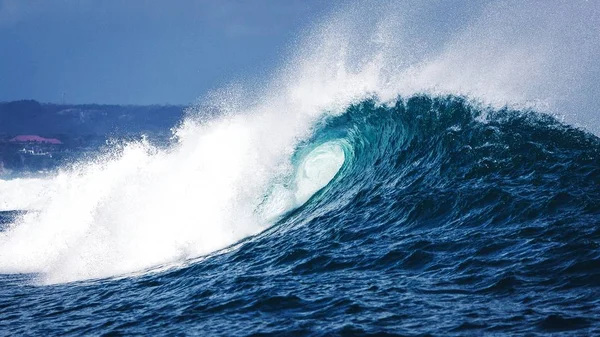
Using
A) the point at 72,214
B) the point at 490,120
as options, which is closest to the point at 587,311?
the point at 490,120

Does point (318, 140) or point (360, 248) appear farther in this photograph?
point (318, 140)

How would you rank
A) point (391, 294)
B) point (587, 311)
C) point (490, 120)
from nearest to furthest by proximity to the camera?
point (587, 311)
point (391, 294)
point (490, 120)

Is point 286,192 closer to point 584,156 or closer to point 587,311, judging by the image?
point 584,156

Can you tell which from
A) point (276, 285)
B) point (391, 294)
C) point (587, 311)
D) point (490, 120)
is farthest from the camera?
point (490, 120)

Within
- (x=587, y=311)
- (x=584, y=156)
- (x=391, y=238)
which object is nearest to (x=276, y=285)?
(x=391, y=238)

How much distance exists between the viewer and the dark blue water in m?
6.25

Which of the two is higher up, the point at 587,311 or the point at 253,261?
the point at 253,261

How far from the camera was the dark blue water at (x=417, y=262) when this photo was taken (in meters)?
6.25

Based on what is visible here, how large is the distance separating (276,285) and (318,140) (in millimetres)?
9335

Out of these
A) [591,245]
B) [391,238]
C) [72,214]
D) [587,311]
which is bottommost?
[587,311]

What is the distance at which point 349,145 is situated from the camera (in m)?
17.2

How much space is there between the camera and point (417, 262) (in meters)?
8.23

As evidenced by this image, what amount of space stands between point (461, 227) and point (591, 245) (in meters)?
2.37

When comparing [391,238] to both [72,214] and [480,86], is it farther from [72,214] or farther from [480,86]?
[72,214]
